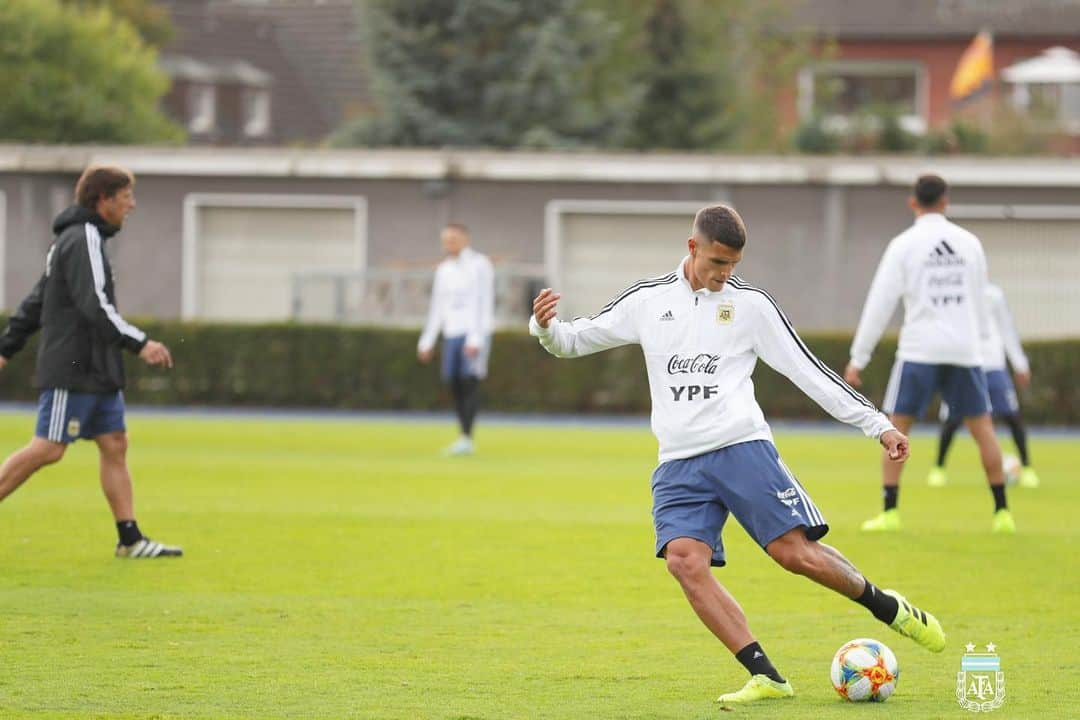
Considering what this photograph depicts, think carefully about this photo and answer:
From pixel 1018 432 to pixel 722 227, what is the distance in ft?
32.3

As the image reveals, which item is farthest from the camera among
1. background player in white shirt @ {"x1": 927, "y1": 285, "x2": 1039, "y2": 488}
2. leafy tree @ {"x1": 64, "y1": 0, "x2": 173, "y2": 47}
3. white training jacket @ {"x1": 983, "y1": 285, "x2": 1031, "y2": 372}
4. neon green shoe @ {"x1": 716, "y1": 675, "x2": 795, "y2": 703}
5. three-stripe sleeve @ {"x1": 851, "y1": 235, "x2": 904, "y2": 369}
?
leafy tree @ {"x1": 64, "y1": 0, "x2": 173, "y2": 47}

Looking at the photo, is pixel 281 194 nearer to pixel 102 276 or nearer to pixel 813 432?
pixel 813 432

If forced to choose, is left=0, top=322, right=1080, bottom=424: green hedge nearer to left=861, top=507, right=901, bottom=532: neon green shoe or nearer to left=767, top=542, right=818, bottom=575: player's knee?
left=861, top=507, right=901, bottom=532: neon green shoe

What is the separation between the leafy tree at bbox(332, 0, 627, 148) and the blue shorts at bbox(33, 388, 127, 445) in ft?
93.7

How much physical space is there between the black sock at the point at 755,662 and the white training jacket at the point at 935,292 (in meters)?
5.42

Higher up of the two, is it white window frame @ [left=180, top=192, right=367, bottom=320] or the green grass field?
white window frame @ [left=180, top=192, right=367, bottom=320]

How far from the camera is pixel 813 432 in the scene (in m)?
23.5

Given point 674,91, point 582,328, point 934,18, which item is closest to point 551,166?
point 674,91

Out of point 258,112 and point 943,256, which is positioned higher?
point 258,112

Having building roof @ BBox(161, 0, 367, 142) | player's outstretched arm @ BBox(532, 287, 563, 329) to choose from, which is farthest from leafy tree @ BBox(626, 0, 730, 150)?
player's outstretched arm @ BBox(532, 287, 563, 329)

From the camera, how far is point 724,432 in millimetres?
7176

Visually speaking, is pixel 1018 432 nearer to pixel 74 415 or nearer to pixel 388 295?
pixel 74 415

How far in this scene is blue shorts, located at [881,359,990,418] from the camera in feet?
40.2

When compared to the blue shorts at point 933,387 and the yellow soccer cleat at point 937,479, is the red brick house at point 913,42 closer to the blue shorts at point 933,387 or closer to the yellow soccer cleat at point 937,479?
the yellow soccer cleat at point 937,479
